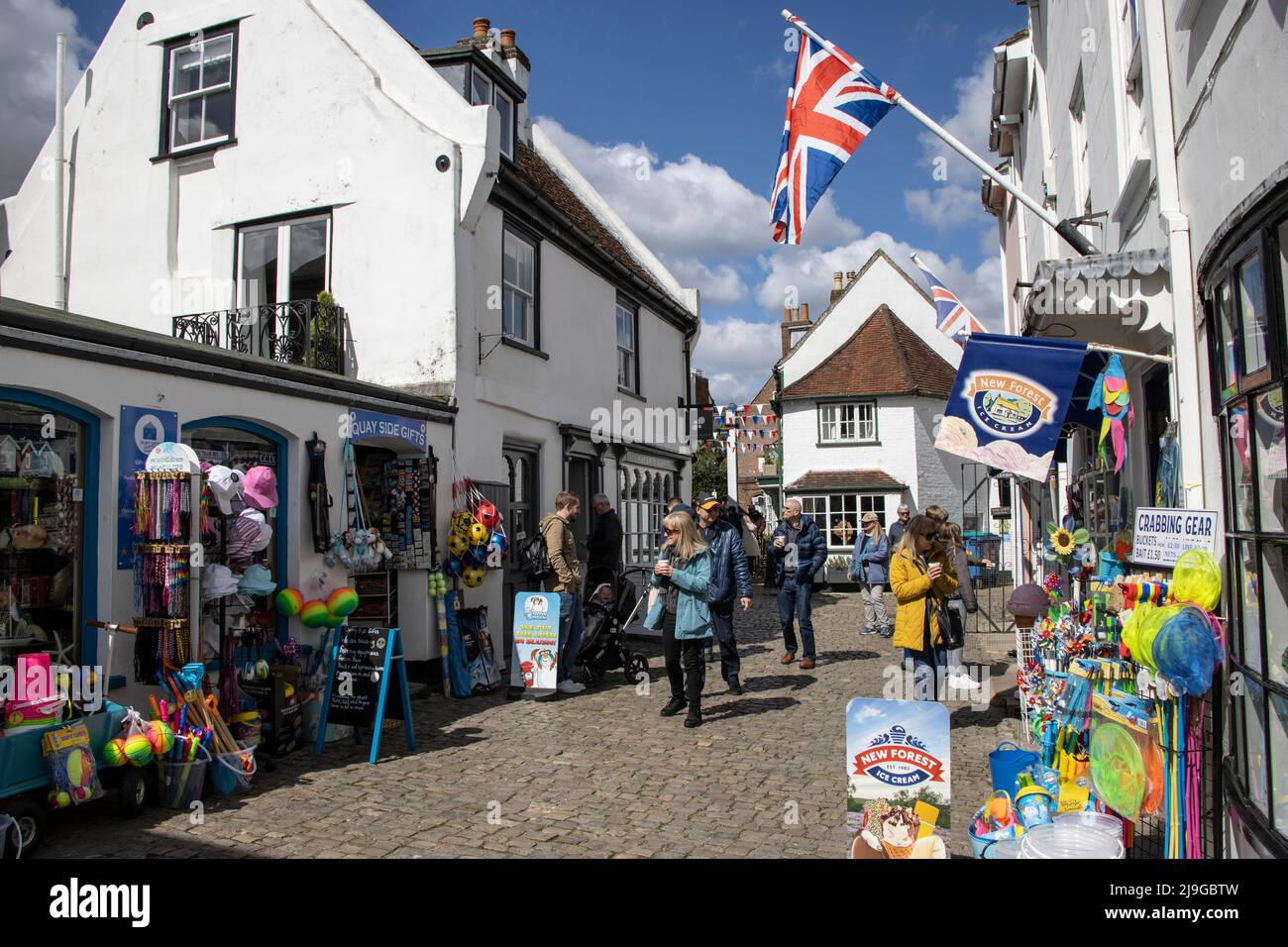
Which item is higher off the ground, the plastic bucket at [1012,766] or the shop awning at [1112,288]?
the shop awning at [1112,288]

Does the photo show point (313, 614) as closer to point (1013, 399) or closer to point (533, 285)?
point (1013, 399)

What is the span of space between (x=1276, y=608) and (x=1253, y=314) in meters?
1.13

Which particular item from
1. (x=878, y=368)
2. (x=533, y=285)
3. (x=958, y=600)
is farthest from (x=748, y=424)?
(x=958, y=600)

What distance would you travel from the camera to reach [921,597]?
7016mm

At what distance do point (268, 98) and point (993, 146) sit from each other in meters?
12.5

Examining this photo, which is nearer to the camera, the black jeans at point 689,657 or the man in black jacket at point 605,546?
the black jeans at point 689,657

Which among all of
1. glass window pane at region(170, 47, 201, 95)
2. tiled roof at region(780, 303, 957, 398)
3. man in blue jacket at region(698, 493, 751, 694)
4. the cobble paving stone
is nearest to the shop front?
the cobble paving stone

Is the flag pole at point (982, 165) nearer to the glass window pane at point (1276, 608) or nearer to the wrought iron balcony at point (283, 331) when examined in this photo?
the glass window pane at point (1276, 608)

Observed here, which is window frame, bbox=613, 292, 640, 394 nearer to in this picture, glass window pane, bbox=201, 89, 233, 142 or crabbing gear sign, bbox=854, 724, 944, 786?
glass window pane, bbox=201, 89, 233, 142

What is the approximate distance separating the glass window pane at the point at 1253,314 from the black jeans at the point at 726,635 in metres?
5.57

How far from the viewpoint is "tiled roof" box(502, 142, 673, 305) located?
15.0 metres

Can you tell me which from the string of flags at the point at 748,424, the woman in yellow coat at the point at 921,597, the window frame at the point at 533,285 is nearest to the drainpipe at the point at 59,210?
the window frame at the point at 533,285

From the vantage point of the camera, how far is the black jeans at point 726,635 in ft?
28.4

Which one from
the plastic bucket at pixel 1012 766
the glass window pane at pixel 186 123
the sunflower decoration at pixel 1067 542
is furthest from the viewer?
the glass window pane at pixel 186 123
